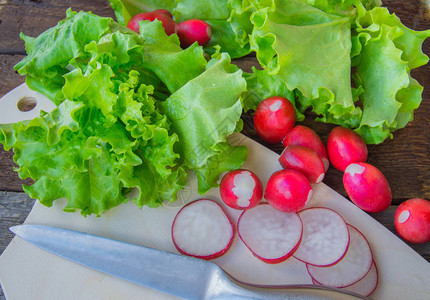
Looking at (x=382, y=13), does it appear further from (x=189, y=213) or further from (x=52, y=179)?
(x=52, y=179)

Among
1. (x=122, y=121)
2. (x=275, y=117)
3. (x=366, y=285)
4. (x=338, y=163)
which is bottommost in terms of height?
(x=366, y=285)

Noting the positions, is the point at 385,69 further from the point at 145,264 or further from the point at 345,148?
the point at 145,264

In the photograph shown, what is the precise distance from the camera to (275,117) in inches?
46.8

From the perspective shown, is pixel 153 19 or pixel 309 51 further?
pixel 153 19

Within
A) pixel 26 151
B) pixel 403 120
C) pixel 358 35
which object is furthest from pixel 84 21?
pixel 403 120

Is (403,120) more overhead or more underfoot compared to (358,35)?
more underfoot

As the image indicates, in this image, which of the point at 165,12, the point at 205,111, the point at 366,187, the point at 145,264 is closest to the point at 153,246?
the point at 145,264

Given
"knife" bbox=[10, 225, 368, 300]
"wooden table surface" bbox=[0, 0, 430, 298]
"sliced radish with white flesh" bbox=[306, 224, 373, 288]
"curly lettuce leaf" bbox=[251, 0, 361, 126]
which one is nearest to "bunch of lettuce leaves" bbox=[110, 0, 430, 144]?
"curly lettuce leaf" bbox=[251, 0, 361, 126]

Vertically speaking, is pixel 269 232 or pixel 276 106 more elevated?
pixel 276 106

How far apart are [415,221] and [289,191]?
0.37 metres

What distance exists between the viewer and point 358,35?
1.15m

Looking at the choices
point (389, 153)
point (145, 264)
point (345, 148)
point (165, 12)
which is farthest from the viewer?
point (165, 12)

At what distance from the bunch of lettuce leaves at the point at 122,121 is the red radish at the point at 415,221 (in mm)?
491

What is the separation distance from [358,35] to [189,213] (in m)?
0.72
